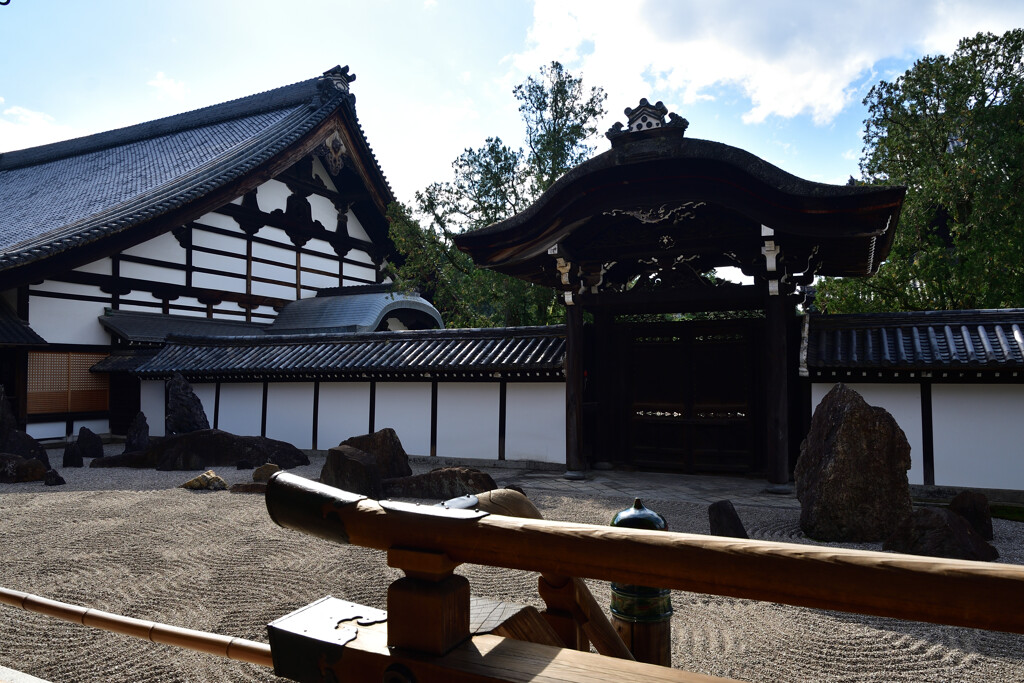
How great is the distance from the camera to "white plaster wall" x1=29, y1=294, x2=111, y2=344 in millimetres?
13547

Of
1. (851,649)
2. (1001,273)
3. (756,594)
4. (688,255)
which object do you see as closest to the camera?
(756,594)

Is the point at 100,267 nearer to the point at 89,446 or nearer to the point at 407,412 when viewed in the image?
the point at 89,446

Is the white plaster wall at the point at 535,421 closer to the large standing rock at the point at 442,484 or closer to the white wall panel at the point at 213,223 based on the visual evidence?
the large standing rock at the point at 442,484

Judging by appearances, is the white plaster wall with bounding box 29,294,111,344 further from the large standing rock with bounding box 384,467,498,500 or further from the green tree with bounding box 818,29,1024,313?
the green tree with bounding box 818,29,1024,313

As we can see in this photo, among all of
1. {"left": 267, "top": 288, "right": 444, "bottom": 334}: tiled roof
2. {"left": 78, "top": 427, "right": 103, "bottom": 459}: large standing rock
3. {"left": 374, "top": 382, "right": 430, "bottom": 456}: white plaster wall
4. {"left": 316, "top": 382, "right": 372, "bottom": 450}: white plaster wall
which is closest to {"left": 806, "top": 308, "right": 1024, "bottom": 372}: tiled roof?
{"left": 374, "top": 382, "right": 430, "bottom": 456}: white plaster wall

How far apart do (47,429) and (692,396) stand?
45.8 ft

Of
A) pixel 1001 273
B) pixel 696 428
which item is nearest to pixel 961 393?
pixel 696 428

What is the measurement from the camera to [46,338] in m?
13.6

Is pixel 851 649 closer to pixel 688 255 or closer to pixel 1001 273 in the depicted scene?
pixel 688 255

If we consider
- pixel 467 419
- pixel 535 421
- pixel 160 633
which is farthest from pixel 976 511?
pixel 467 419

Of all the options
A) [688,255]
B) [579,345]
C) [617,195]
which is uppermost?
[617,195]

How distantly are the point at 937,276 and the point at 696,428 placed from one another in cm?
784

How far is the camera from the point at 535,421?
36.4 ft

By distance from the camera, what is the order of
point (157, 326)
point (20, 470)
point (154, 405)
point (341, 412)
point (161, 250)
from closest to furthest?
point (20, 470)
point (341, 412)
point (154, 405)
point (157, 326)
point (161, 250)
